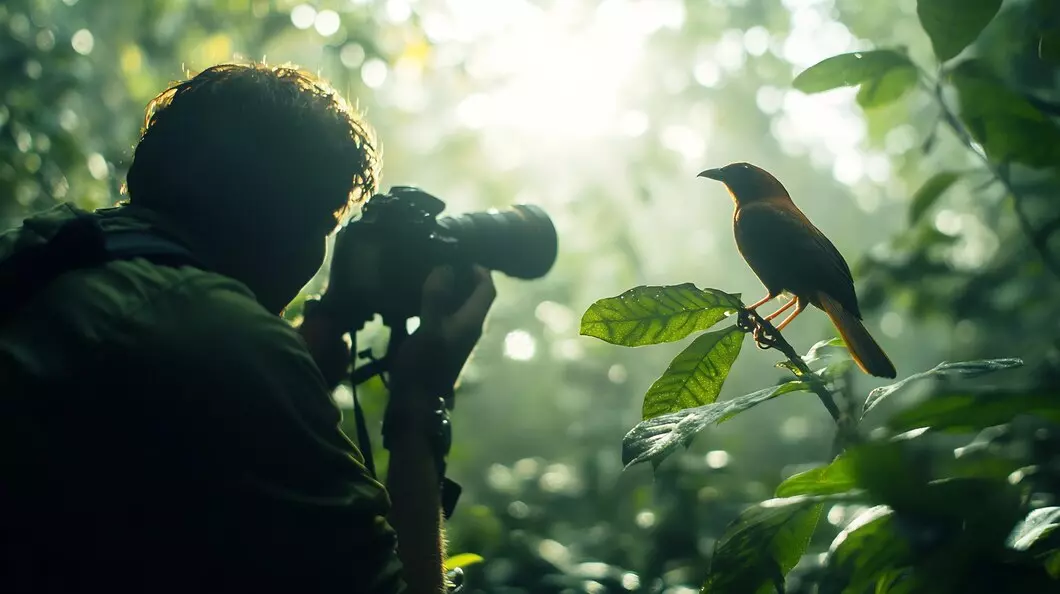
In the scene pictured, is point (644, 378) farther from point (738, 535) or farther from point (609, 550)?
point (738, 535)

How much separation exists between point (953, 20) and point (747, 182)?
0.51 meters

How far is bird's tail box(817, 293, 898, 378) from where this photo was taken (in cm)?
134

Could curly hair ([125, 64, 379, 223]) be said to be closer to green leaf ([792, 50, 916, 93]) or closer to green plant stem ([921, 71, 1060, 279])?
green leaf ([792, 50, 916, 93])

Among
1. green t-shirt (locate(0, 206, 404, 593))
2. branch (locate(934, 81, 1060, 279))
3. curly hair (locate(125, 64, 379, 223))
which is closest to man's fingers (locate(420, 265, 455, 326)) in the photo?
curly hair (locate(125, 64, 379, 223))

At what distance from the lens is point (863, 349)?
1.35 meters

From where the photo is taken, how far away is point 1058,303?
17.1ft

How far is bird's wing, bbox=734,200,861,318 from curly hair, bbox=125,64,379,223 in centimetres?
82

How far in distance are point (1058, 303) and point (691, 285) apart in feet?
17.0

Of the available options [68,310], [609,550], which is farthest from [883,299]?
[68,310]

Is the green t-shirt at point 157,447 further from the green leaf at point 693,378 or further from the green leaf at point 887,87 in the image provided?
the green leaf at point 887,87

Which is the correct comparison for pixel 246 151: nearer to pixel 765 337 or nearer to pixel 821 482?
pixel 765 337

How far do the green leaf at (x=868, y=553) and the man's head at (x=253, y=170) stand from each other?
41.5 inches

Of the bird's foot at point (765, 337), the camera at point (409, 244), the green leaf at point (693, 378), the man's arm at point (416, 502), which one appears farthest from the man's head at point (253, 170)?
the bird's foot at point (765, 337)

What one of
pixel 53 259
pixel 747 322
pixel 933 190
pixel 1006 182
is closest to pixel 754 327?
pixel 747 322
